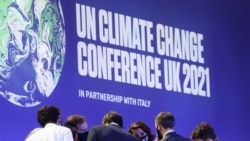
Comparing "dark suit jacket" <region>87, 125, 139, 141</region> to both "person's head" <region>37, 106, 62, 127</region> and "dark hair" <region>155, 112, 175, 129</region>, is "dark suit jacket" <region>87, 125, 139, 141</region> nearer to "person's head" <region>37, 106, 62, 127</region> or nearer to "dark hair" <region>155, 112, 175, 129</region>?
"dark hair" <region>155, 112, 175, 129</region>

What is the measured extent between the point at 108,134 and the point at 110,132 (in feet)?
0.10

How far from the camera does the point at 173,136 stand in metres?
6.54

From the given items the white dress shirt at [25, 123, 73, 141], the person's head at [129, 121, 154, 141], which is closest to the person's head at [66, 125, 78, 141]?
the person's head at [129, 121, 154, 141]

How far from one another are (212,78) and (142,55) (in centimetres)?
131

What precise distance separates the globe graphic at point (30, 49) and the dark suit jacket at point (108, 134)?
1.57m

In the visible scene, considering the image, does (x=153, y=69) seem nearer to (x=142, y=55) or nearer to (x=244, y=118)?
(x=142, y=55)

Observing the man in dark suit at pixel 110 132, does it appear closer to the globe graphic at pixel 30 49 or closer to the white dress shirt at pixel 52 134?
the white dress shirt at pixel 52 134

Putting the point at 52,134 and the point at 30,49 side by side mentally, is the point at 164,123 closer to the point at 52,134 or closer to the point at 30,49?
the point at 52,134

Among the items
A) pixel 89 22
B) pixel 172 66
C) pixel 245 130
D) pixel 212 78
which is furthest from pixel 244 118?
pixel 89 22

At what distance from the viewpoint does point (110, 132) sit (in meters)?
6.64

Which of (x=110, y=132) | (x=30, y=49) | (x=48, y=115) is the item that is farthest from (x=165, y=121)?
(x=30, y=49)

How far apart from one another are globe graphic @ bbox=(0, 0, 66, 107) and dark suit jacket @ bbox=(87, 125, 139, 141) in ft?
5.14

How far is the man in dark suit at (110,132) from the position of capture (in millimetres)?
6602

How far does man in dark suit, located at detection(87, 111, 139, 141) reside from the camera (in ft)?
21.7
